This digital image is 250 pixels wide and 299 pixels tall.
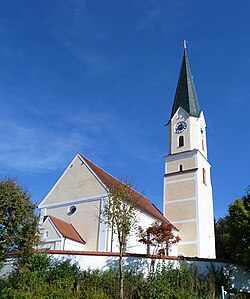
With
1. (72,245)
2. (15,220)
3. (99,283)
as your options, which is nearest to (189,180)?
(72,245)

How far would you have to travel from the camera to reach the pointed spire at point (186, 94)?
1593 inches

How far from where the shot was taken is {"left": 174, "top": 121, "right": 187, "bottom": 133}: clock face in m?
39.3

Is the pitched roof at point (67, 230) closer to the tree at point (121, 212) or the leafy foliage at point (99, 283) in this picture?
the leafy foliage at point (99, 283)

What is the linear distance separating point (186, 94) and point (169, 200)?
43.2 ft

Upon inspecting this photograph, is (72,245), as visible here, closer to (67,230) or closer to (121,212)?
(67,230)

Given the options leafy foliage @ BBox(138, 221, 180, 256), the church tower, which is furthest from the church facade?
the church tower

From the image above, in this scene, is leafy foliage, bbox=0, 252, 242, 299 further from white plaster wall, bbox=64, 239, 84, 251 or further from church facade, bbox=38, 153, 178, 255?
church facade, bbox=38, 153, 178, 255

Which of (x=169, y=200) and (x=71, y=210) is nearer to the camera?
(x=71, y=210)

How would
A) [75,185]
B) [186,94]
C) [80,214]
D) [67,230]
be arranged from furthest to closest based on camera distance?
1. [186,94]
2. [75,185]
3. [80,214]
4. [67,230]

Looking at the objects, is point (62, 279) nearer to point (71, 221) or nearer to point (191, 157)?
point (71, 221)

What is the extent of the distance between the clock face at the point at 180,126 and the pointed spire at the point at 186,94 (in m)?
1.35

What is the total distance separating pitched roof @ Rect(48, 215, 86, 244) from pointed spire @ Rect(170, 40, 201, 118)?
19677 millimetres

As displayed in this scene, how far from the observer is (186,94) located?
4200 cm

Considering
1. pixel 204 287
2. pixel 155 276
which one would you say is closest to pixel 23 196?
pixel 155 276
